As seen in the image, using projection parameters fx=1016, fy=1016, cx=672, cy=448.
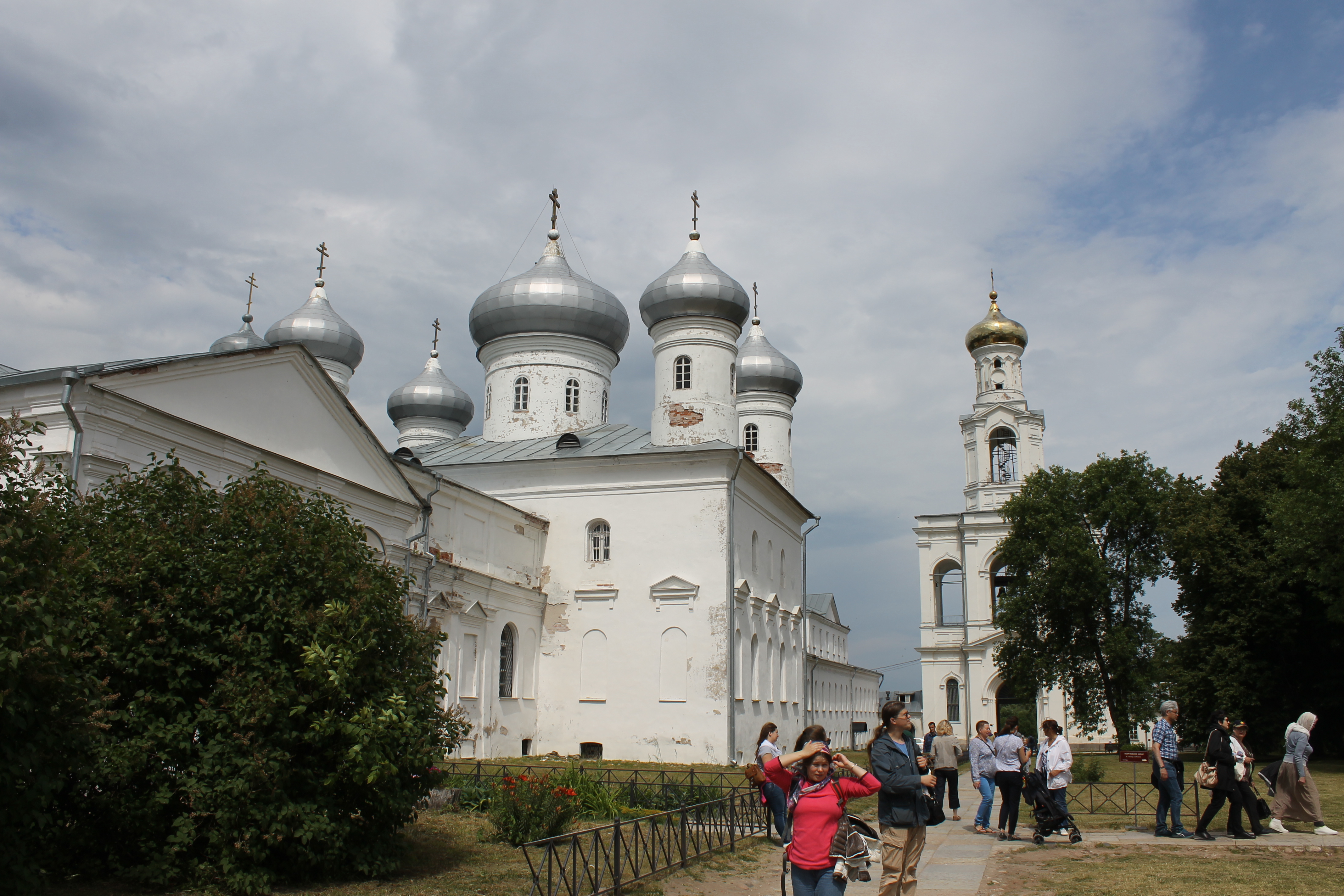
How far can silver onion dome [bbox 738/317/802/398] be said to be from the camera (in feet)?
129

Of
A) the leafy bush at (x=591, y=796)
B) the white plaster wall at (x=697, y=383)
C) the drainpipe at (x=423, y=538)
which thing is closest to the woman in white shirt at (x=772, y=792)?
the leafy bush at (x=591, y=796)

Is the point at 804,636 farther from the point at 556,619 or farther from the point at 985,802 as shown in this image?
the point at 985,802

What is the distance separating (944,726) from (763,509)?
51.0ft

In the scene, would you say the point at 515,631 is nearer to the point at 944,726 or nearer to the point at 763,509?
the point at 763,509

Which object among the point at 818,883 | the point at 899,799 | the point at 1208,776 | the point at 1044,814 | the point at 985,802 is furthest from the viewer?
the point at 985,802

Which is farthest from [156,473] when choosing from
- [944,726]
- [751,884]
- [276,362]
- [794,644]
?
[794,644]

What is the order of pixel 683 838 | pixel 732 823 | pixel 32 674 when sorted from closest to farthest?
pixel 32 674 → pixel 683 838 → pixel 732 823

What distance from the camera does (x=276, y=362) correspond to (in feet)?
57.0

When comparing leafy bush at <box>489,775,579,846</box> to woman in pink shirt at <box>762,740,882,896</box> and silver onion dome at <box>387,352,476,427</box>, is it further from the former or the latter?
silver onion dome at <box>387,352,476,427</box>

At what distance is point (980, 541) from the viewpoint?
47438 millimetres

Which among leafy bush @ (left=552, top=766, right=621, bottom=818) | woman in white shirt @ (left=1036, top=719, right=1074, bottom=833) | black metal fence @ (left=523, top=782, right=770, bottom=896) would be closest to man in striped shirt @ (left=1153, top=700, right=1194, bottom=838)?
woman in white shirt @ (left=1036, top=719, right=1074, bottom=833)

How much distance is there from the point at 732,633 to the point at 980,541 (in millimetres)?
25892

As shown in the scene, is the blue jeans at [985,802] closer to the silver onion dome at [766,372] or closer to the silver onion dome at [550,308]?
the silver onion dome at [550,308]

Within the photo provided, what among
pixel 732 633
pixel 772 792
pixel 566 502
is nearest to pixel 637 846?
pixel 772 792
